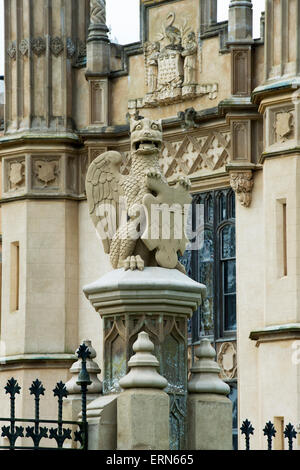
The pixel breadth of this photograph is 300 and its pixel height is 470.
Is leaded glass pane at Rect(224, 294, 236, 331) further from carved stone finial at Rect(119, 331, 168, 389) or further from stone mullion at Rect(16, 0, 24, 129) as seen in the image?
carved stone finial at Rect(119, 331, 168, 389)

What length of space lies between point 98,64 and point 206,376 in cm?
1660

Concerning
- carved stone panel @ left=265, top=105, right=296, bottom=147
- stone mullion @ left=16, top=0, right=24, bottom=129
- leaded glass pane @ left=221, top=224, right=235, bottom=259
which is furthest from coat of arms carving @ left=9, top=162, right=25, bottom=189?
carved stone panel @ left=265, top=105, right=296, bottom=147

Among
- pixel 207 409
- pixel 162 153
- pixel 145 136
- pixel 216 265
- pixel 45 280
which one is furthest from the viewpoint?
pixel 45 280

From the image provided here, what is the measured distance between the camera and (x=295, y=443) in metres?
24.5

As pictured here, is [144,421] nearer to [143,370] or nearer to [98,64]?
[143,370]

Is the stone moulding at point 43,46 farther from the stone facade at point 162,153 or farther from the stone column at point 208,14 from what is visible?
the stone column at point 208,14

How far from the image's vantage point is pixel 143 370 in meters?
12.8

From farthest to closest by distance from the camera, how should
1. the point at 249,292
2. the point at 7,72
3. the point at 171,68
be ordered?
the point at 7,72 → the point at 171,68 → the point at 249,292

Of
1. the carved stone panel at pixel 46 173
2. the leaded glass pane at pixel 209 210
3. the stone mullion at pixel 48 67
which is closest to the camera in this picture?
the leaded glass pane at pixel 209 210

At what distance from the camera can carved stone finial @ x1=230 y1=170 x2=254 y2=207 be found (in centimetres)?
2697

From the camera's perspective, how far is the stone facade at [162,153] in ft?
84.5

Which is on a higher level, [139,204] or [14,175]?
[14,175]

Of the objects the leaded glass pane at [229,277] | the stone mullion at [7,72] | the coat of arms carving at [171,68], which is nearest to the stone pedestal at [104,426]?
the leaded glass pane at [229,277]

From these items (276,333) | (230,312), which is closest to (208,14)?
(230,312)
